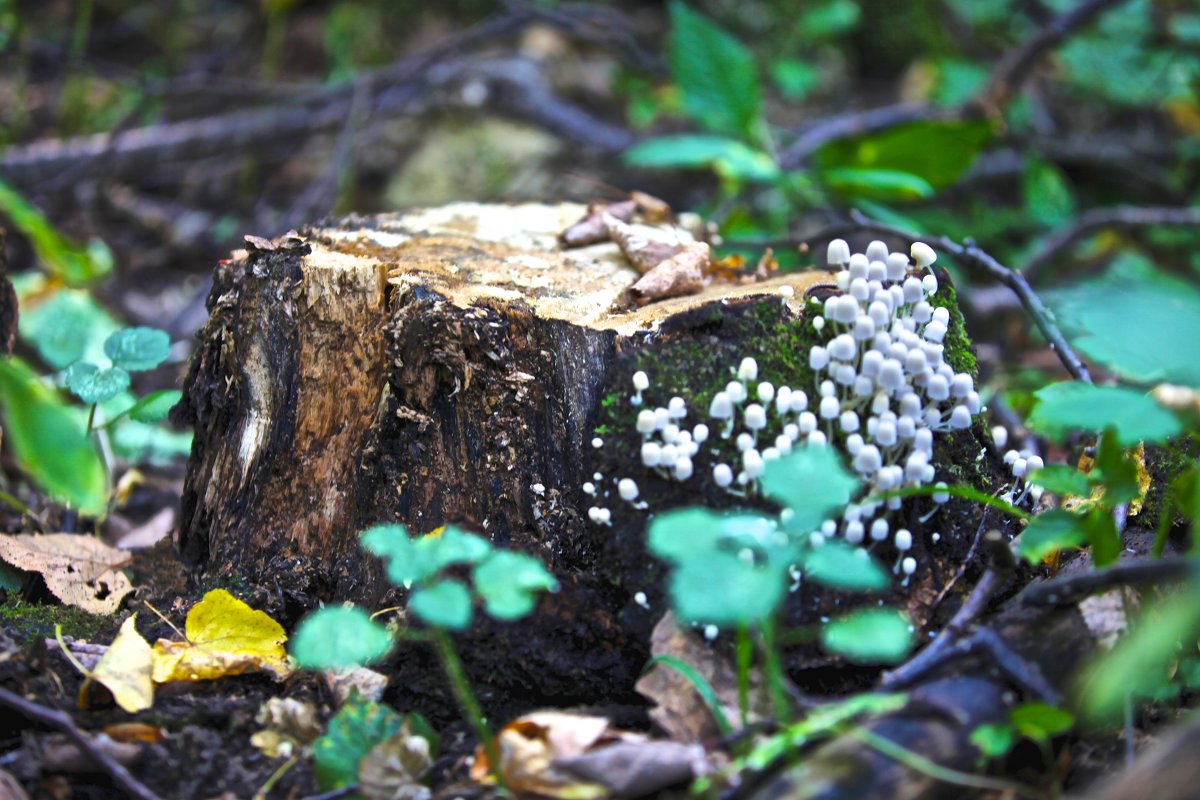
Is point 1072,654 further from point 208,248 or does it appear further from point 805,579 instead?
point 208,248

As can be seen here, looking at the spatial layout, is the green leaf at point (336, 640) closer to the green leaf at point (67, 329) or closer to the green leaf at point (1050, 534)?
the green leaf at point (1050, 534)

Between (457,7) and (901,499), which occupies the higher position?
(457,7)

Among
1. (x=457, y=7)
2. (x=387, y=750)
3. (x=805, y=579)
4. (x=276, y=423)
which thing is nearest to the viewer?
(x=387, y=750)

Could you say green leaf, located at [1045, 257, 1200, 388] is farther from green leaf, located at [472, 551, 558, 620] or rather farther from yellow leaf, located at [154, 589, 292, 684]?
yellow leaf, located at [154, 589, 292, 684]

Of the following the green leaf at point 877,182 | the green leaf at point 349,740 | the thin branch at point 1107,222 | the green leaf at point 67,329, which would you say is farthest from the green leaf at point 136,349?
the thin branch at point 1107,222

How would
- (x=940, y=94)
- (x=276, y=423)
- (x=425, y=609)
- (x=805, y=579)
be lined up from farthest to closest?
(x=940, y=94) → (x=276, y=423) → (x=805, y=579) → (x=425, y=609)

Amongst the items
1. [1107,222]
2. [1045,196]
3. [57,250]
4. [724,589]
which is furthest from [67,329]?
[1045,196]

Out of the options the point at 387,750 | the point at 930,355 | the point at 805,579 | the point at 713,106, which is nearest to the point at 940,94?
the point at 713,106
